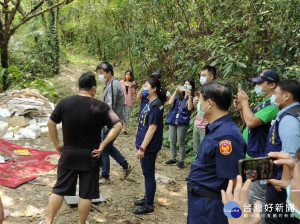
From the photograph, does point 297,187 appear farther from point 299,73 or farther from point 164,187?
point 164,187

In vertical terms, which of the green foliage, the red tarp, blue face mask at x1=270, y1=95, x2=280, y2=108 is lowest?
the red tarp

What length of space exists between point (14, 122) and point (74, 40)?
52.9ft

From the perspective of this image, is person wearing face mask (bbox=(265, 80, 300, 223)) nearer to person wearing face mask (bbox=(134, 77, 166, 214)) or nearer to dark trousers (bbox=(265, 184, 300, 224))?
dark trousers (bbox=(265, 184, 300, 224))

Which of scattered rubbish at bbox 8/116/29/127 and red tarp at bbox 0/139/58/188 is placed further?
scattered rubbish at bbox 8/116/29/127

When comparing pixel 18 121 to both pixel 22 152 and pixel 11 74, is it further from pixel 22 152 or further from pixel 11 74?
pixel 11 74

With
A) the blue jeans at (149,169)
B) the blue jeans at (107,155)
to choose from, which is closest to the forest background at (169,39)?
the blue jeans at (149,169)

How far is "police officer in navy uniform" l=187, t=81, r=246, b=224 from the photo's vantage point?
2018 mm

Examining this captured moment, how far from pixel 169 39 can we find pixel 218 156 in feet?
23.3

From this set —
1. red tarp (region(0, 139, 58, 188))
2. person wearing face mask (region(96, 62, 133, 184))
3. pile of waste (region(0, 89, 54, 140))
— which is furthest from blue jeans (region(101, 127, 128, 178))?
pile of waste (region(0, 89, 54, 140))

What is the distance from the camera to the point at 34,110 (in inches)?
295

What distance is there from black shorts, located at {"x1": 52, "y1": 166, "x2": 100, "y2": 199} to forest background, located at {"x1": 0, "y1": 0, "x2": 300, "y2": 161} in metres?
2.63

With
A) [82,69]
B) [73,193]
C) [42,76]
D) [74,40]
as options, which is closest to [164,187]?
[73,193]

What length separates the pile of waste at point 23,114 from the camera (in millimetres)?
6515

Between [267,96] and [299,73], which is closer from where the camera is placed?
[267,96]
